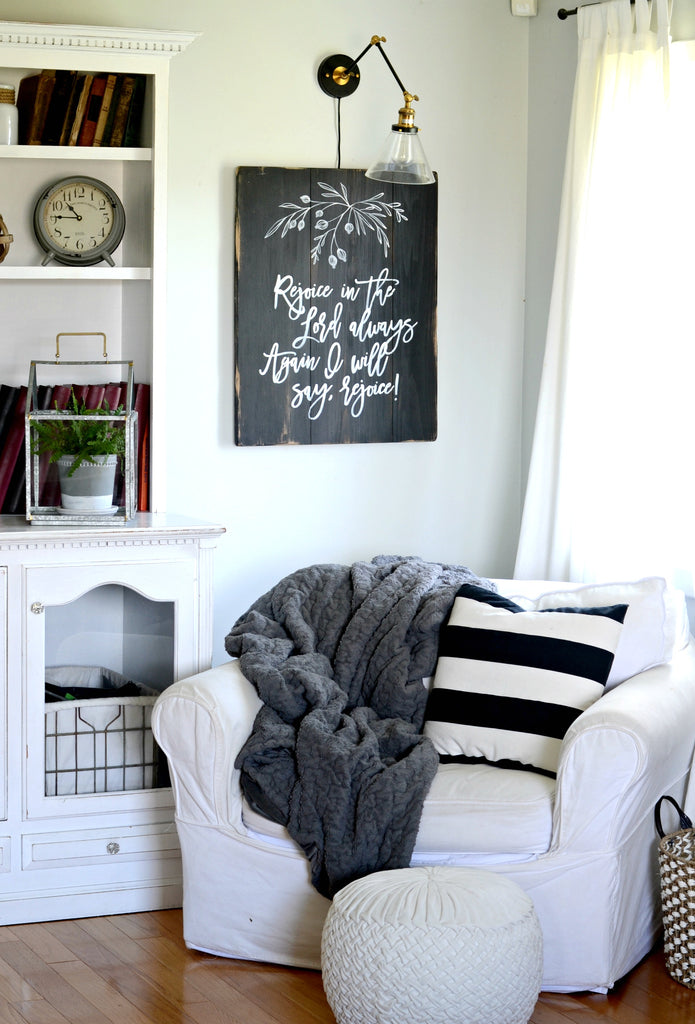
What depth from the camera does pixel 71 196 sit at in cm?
297

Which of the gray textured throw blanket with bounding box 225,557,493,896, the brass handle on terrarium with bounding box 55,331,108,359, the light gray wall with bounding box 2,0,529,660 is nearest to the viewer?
the gray textured throw blanket with bounding box 225,557,493,896

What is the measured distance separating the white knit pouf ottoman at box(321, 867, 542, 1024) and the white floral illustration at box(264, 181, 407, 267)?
72.8 inches

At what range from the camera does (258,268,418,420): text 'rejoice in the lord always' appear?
10.6ft

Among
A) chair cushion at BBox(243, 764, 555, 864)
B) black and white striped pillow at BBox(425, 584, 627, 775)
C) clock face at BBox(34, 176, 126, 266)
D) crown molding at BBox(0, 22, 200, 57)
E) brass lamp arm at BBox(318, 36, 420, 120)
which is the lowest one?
chair cushion at BBox(243, 764, 555, 864)

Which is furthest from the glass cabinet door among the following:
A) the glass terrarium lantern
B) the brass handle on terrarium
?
the brass handle on terrarium

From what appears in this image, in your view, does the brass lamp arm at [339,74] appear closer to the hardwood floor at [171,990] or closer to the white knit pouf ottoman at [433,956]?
the white knit pouf ottoman at [433,956]

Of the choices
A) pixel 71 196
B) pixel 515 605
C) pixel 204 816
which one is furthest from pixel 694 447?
pixel 71 196

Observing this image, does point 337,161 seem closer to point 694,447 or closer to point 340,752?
point 694,447

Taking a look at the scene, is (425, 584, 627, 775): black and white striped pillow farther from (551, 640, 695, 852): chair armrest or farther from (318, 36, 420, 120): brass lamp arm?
(318, 36, 420, 120): brass lamp arm

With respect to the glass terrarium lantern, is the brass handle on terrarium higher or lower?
higher

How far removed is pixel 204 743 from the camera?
2.41 meters

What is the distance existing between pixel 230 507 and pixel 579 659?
1176mm

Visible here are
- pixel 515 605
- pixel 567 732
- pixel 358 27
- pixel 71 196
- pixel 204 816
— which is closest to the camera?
pixel 567 732

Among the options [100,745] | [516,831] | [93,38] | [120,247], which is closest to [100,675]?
[100,745]
